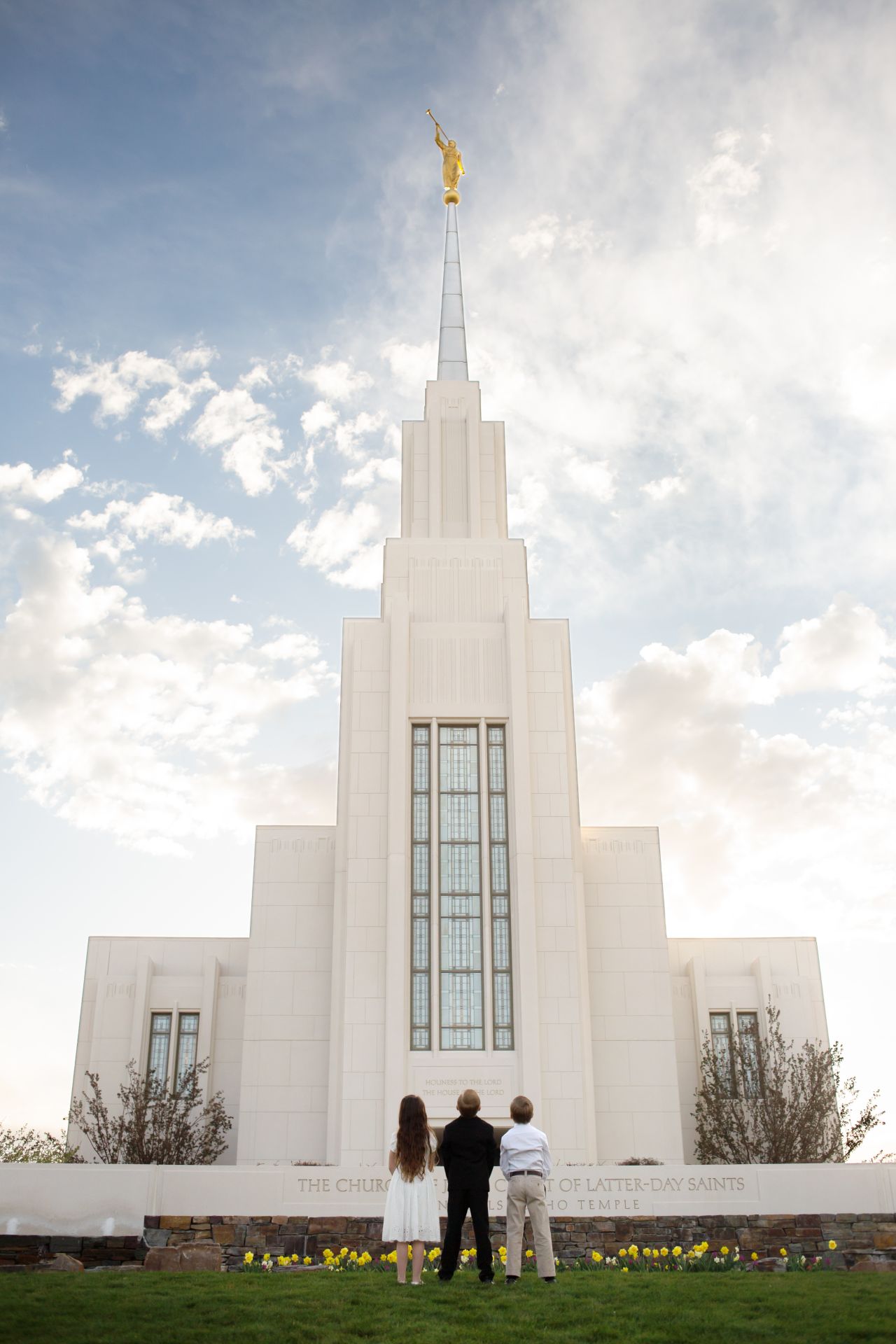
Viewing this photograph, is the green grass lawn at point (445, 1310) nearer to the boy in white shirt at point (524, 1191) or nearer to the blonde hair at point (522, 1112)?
the boy in white shirt at point (524, 1191)

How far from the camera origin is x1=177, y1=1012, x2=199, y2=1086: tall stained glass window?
1224 inches

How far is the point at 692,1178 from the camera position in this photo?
19266 millimetres

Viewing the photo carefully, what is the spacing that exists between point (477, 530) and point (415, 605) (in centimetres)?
357

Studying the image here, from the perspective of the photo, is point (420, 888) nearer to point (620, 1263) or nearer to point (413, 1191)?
point (620, 1263)

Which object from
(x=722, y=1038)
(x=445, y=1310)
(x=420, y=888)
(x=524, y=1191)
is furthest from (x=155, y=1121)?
(x=445, y=1310)

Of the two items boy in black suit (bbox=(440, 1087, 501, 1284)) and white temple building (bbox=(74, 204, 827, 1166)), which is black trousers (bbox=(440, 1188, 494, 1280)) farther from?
white temple building (bbox=(74, 204, 827, 1166))

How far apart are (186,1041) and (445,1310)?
2285cm

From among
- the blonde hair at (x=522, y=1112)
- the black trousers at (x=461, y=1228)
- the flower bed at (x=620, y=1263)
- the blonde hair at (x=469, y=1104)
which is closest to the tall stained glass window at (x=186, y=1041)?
the flower bed at (x=620, y=1263)

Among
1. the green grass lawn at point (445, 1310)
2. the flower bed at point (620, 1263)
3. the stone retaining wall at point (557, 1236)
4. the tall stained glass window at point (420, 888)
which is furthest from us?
the tall stained glass window at point (420, 888)

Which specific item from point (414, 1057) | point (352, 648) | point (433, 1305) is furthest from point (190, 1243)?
point (352, 648)

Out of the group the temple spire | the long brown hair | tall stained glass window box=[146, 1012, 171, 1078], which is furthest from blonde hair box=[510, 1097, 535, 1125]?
the temple spire

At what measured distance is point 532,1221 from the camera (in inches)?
437

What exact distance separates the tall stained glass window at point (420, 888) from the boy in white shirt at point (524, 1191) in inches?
630

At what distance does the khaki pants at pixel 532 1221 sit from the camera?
36.1 ft
